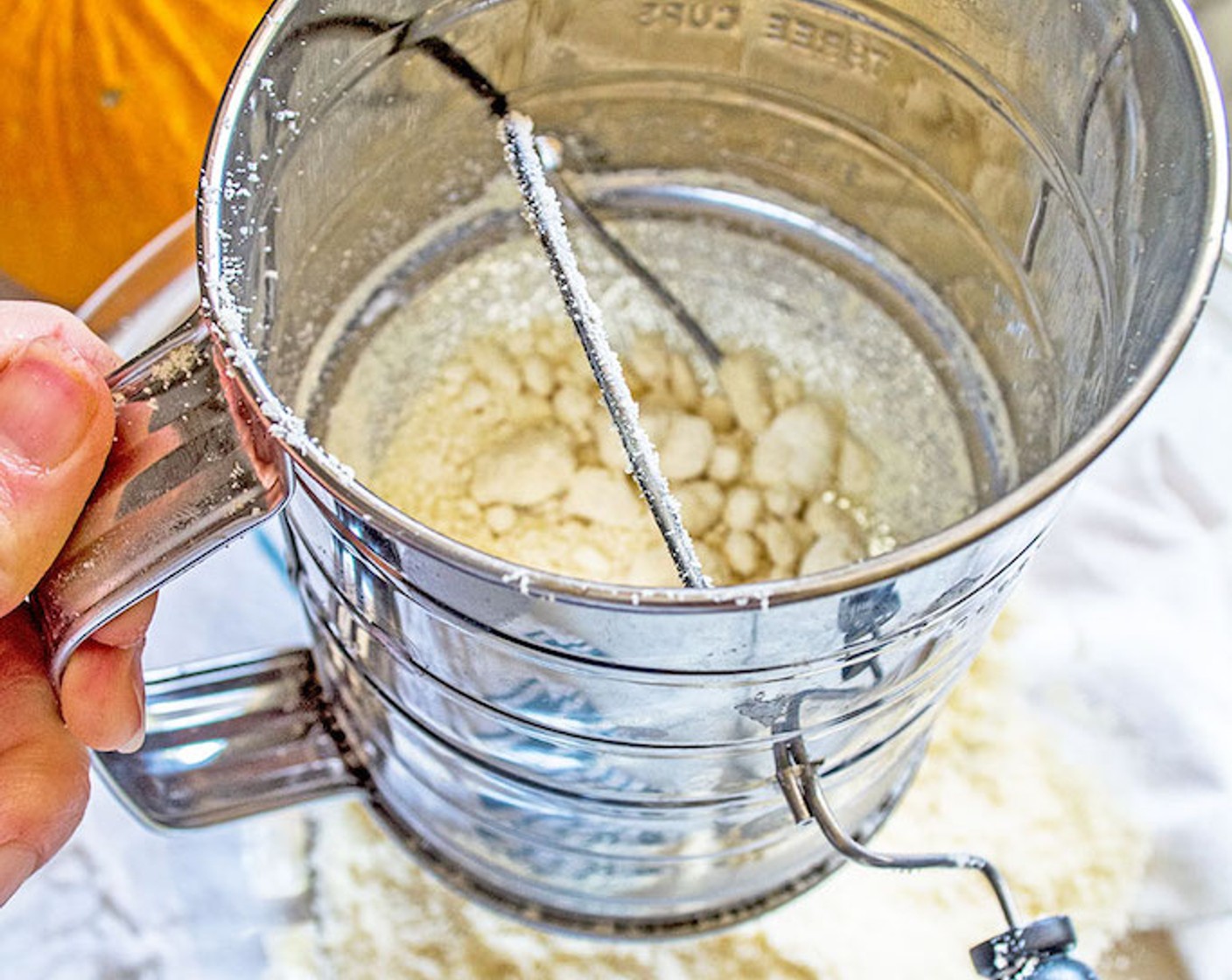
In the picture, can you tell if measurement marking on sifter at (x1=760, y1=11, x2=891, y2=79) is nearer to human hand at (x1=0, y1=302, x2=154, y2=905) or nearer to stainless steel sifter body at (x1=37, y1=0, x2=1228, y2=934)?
stainless steel sifter body at (x1=37, y1=0, x2=1228, y2=934)

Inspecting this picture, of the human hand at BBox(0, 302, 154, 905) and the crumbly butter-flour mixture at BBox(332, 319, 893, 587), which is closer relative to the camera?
the human hand at BBox(0, 302, 154, 905)

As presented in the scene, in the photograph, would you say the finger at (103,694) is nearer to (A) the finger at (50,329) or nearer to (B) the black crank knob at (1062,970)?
(A) the finger at (50,329)

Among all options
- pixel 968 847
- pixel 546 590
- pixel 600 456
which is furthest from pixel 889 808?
pixel 546 590

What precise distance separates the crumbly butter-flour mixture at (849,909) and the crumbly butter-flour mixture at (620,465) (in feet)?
0.28

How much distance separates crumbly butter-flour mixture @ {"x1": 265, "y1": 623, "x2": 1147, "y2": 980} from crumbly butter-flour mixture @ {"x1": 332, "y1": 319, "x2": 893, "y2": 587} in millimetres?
86

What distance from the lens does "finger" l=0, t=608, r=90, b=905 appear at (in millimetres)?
358

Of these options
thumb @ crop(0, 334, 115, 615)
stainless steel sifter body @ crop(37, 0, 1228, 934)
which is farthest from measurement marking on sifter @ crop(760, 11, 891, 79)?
thumb @ crop(0, 334, 115, 615)

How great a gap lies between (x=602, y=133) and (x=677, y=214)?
40 millimetres

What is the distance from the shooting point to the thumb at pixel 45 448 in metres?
0.27

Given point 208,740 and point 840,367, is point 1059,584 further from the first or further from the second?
point 208,740

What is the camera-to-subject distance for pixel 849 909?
0.41 metres

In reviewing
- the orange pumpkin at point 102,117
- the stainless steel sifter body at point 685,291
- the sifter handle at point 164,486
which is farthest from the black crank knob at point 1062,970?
the orange pumpkin at point 102,117

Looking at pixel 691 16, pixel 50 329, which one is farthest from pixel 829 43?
pixel 50 329

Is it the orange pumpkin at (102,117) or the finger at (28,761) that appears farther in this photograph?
the orange pumpkin at (102,117)
